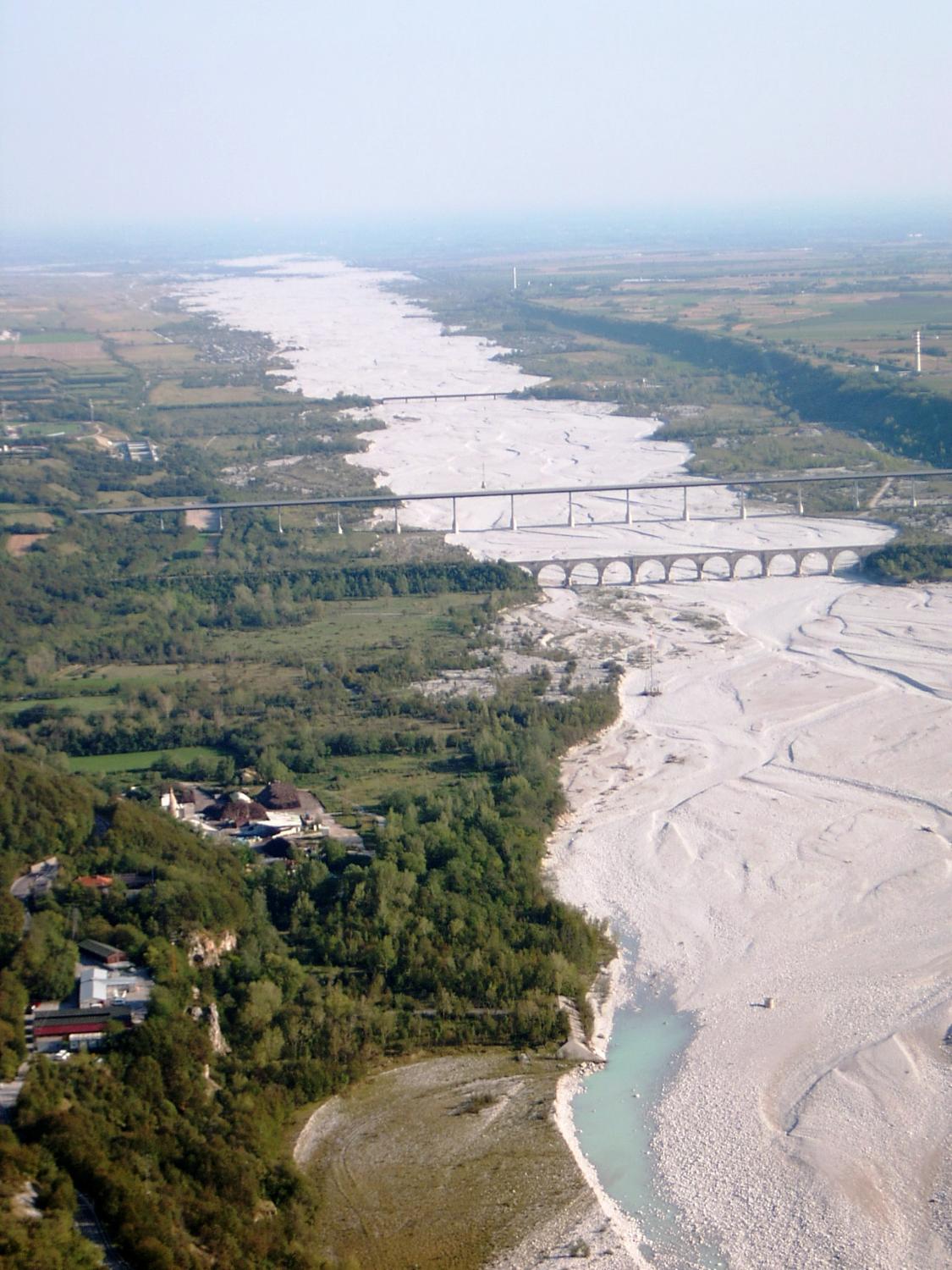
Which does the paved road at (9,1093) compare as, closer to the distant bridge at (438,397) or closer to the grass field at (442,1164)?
the grass field at (442,1164)

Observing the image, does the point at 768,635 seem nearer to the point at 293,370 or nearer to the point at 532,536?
the point at 532,536

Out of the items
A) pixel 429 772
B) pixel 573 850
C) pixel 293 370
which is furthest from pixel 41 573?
pixel 293 370

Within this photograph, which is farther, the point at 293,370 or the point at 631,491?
the point at 293,370

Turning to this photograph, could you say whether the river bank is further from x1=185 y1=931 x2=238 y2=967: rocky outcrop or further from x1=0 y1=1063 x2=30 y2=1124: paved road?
x1=0 y1=1063 x2=30 y2=1124: paved road

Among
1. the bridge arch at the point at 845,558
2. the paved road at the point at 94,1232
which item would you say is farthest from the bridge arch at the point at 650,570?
the paved road at the point at 94,1232

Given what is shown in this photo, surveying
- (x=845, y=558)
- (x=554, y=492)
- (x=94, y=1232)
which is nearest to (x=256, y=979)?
(x=94, y=1232)

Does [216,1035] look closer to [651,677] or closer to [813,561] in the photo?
[651,677]

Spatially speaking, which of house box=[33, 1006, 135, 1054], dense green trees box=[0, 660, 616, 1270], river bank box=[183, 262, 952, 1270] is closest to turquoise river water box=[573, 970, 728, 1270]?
river bank box=[183, 262, 952, 1270]
